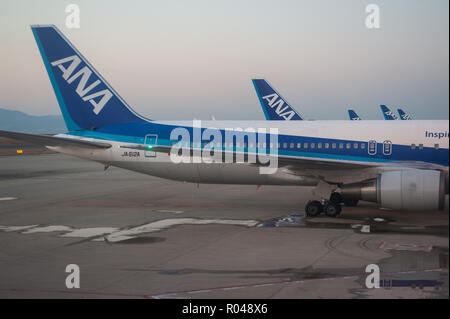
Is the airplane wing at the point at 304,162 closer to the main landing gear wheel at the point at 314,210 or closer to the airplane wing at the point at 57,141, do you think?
the main landing gear wheel at the point at 314,210

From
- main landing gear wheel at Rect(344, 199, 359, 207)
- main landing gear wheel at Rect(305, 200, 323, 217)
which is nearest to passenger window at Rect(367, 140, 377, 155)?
main landing gear wheel at Rect(344, 199, 359, 207)

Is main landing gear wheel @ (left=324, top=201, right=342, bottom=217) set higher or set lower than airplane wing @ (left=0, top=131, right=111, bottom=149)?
lower

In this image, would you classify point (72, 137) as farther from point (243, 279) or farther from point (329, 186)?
point (243, 279)

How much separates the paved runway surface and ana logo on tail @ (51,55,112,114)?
4.80 metres

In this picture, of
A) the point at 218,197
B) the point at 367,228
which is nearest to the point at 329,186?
the point at 367,228

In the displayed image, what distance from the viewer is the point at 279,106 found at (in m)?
38.3

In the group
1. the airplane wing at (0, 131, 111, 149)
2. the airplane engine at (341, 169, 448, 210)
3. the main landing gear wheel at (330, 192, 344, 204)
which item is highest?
the airplane wing at (0, 131, 111, 149)

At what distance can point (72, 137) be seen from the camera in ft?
75.6

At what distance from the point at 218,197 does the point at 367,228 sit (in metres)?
10.4

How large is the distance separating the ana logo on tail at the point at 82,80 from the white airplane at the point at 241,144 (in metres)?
0.04

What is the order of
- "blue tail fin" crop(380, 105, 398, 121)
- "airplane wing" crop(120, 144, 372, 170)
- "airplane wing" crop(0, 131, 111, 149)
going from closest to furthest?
1. "airplane wing" crop(120, 144, 372, 170)
2. "airplane wing" crop(0, 131, 111, 149)
3. "blue tail fin" crop(380, 105, 398, 121)

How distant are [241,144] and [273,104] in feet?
58.1

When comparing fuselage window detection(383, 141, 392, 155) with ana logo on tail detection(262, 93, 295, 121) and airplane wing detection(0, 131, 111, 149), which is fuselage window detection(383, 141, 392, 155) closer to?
airplane wing detection(0, 131, 111, 149)

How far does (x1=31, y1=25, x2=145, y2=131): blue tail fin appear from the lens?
22516 mm
